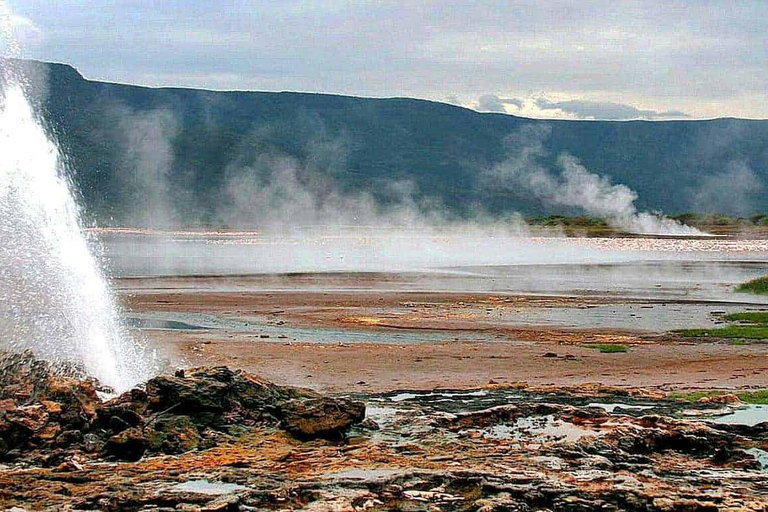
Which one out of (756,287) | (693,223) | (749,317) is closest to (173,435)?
(749,317)

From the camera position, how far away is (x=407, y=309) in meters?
31.3

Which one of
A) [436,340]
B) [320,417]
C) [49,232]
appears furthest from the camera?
[436,340]

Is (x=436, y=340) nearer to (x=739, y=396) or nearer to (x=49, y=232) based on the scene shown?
(x=739, y=396)

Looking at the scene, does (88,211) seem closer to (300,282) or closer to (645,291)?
(300,282)

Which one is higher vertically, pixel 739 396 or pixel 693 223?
pixel 693 223

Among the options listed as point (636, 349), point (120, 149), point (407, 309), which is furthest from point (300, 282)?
point (120, 149)

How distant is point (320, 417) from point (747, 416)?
6.42 m

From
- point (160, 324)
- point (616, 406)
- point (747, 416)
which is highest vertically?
point (160, 324)

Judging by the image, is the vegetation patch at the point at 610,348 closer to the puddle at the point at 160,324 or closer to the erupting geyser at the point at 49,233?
the erupting geyser at the point at 49,233

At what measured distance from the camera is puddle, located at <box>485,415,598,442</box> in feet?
39.6

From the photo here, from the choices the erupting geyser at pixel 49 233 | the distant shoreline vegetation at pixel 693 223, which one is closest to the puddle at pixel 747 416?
the erupting geyser at pixel 49 233

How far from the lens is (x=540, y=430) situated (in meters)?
12.5

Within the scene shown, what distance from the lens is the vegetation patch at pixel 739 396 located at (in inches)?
605

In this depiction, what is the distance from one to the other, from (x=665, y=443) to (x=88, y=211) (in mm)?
155049
